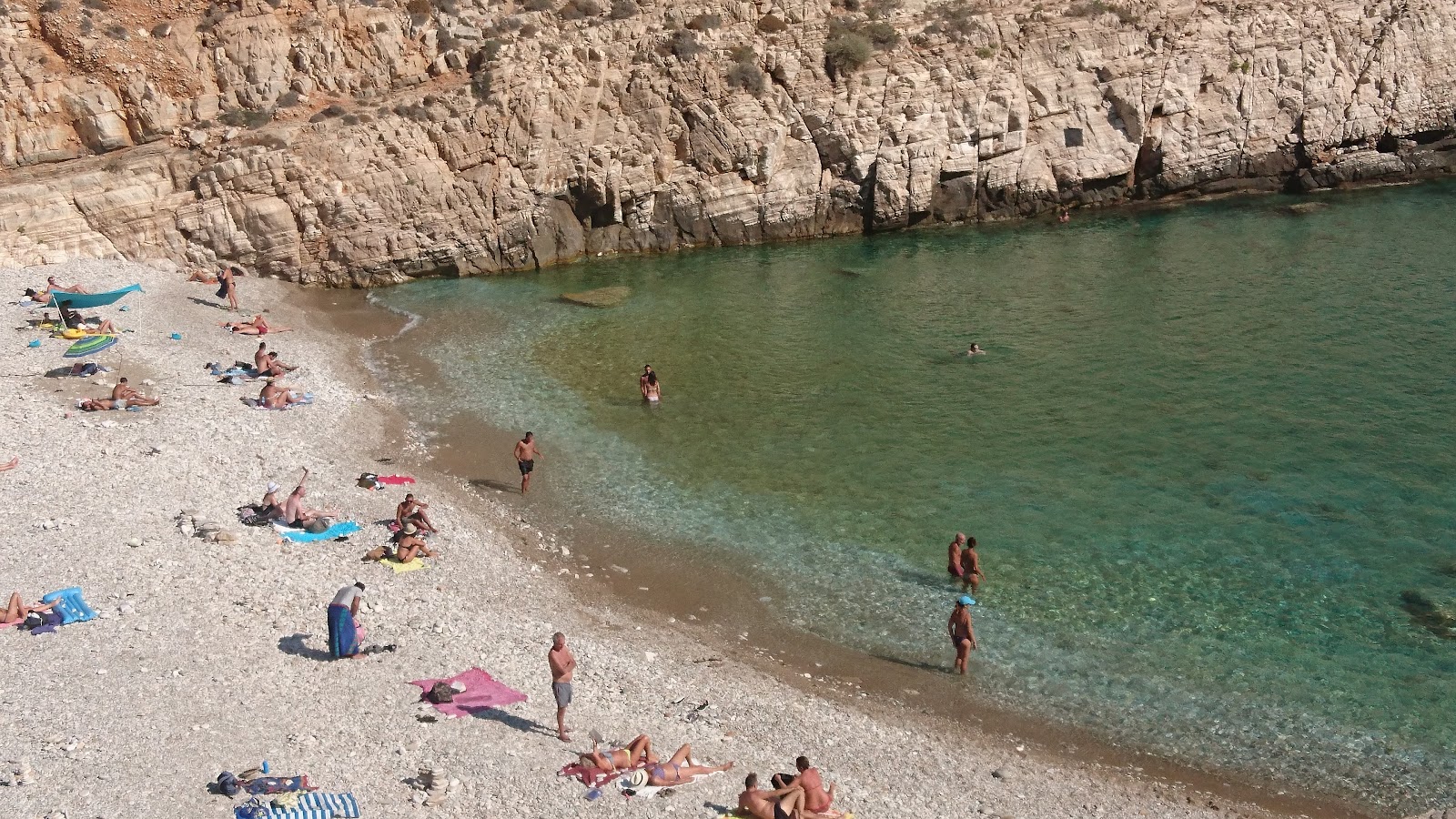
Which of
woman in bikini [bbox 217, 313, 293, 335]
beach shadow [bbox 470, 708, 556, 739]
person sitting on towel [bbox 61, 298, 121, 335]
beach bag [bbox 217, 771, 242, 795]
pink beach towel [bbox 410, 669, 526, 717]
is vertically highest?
person sitting on towel [bbox 61, 298, 121, 335]

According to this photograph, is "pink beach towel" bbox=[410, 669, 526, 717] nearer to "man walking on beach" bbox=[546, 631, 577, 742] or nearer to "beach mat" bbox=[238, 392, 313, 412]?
"man walking on beach" bbox=[546, 631, 577, 742]

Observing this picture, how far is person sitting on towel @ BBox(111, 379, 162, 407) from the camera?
2431cm

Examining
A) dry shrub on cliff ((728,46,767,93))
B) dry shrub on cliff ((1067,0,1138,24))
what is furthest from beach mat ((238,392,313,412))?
dry shrub on cliff ((1067,0,1138,24))

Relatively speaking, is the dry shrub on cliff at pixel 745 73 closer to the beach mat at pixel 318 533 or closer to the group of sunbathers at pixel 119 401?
the group of sunbathers at pixel 119 401

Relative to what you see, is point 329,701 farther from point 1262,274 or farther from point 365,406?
point 1262,274

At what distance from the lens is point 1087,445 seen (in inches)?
893

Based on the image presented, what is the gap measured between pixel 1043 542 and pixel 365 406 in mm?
16278

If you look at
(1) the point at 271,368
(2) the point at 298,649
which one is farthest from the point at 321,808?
(1) the point at 271,368

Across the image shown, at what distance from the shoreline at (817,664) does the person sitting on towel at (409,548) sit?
7.25ft

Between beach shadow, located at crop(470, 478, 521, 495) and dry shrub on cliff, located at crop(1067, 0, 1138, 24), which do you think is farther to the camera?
dry shrub on cliff, located at crop(1067, 0, 1138, 24)

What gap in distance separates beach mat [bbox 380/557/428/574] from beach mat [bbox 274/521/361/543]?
55.8 inches

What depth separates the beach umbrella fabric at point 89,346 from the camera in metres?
27.7

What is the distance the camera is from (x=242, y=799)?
11.2 metres

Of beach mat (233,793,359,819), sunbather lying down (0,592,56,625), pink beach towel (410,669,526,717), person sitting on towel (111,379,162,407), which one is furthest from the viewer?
person sitting on towel (111,379,162,407)
